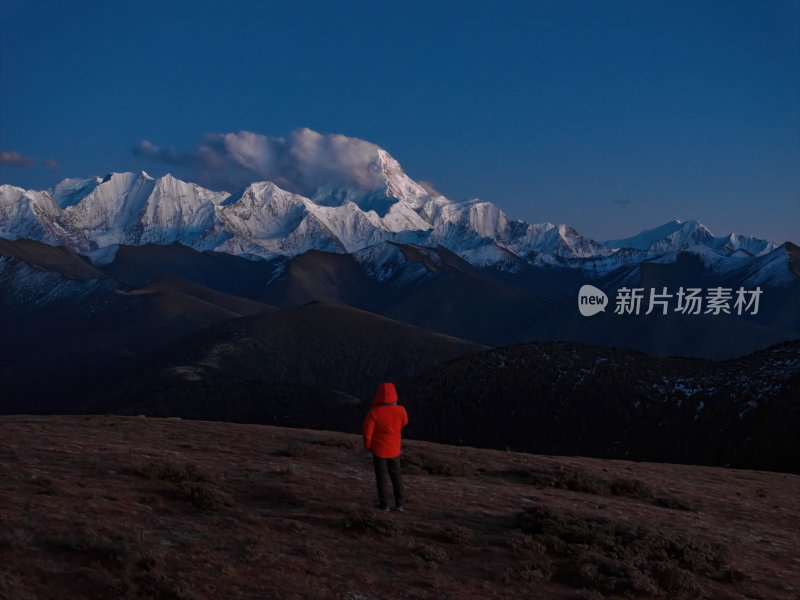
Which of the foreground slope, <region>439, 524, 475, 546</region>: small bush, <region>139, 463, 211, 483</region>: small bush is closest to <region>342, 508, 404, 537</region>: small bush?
the foreground slope

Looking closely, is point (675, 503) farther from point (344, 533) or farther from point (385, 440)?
point (344, 533)

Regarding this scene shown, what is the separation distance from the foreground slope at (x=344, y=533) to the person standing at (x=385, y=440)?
1.64 ft

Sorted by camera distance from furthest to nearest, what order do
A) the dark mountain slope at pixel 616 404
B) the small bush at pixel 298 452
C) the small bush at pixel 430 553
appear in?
1. the dark mountain slope at pixel 616 404
2. the small bush at pixel 298 452
3. the small bush at pixel 430 553

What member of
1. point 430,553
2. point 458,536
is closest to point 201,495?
point 430,553

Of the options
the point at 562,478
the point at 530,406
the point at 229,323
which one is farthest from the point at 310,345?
the point at 562,478

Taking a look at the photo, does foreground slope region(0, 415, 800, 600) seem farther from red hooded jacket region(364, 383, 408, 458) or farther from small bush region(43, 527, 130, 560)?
red hooded jacket region(364, 383, 408, 458)

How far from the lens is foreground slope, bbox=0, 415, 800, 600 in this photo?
9891mm

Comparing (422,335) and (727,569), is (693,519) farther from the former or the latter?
(422,335)

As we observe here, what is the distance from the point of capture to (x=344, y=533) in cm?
1213

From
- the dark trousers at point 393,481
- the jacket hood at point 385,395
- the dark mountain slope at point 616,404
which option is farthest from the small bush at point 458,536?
the dark mountain slope at point 616,404

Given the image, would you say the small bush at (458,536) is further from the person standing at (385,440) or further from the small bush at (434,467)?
the small bush at (434,467)

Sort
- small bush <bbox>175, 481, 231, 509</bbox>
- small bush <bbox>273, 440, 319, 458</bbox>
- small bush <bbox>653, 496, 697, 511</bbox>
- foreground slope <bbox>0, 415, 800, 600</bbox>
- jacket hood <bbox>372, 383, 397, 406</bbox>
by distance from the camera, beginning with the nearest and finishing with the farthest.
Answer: foreground slope <bbox>0, 415, 800, 600</bbox>, small bush <bbox>175, 481, 231, 509</bbox>, jacket hood <bbox>372, 383, 397, 406</bbox>, small bush <bbox>653, 496, 697, 511</bbox>, small bush <bbox>273, 440, 319, 458</bbox>

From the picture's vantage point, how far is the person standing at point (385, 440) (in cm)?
1361

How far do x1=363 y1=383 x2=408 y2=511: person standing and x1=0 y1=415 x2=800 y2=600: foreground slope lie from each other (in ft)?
1.64
